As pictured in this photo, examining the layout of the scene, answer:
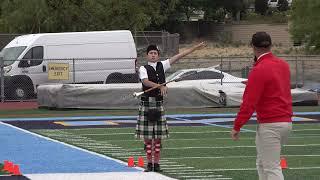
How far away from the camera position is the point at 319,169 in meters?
11.6

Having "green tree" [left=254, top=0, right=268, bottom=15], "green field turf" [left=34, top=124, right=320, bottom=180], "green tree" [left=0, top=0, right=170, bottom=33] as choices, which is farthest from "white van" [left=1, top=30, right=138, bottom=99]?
"green tree" [left=254, top=0, right=268, bottom=15]

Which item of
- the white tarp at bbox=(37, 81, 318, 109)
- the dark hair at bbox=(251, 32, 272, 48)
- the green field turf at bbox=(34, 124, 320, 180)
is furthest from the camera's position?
the white tarp at bbox=(37, 81, 318, 109)

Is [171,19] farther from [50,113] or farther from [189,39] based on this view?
[50,113]

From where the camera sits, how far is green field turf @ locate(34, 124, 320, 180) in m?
11.3

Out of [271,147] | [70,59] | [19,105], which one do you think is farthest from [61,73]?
[271,147]

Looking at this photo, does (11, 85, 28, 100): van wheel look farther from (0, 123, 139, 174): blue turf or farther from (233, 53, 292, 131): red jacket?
(233, 53, 292, 131): red jacket

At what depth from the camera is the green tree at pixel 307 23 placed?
3192 cm

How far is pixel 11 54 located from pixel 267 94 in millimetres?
22959

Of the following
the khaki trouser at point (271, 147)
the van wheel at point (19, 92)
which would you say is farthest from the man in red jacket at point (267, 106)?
the van wheel at point (19, 92)

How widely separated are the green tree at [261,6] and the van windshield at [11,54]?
52.4 metres

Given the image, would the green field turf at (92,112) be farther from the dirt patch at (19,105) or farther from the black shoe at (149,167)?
the black shoe at (149,167)

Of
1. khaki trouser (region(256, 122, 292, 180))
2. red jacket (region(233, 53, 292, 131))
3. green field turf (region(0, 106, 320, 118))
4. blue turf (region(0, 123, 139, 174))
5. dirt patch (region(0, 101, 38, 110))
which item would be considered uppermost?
red jacket (region(233, 53, 292, 131))

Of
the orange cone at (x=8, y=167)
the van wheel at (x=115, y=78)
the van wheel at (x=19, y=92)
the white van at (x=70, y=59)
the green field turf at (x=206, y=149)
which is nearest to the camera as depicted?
Answer: the orange cone at (x=8, y=167)

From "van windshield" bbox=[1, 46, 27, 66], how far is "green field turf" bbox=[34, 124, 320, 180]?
37.1 ft
